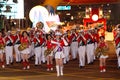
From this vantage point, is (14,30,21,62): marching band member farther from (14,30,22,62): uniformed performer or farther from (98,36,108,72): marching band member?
(98,36,108,72): marching band member

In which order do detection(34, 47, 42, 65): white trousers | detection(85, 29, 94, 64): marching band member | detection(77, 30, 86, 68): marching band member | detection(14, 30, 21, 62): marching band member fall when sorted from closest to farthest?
1. detection(77, 30, 86, 68): marching band member
2. detection(85, 29, 94, 64): marching band member
3. detection(34, 47, 42, 65): white trousers
4. detection(14, 30, 21, 62): marching band member

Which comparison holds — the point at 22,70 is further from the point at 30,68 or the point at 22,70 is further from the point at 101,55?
the point at 101,55

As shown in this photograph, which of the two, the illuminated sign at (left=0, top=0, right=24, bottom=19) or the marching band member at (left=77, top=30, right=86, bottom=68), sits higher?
the illuminated sign at (left=0, top=0, right=24, bottom=19)

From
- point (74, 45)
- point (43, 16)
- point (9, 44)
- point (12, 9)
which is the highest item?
point (12, 9)

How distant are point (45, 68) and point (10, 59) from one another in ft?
9.57

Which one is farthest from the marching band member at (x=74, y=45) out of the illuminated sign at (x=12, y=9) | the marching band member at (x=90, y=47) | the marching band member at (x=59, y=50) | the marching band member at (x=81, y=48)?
the illuminated sign at (x=12, y=9)

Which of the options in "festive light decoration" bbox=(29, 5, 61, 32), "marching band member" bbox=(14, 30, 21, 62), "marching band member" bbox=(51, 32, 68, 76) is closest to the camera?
"marching band member" bbox=(51, 32, 68, 76)

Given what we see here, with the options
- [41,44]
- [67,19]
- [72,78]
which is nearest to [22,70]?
[41,44]

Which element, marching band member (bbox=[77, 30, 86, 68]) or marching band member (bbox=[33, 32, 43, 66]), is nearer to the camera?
marching band member (bbox=[77, 30, 86, 68])

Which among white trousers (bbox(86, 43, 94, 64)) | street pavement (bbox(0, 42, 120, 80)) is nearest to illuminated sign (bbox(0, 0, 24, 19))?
street pavement (bbox(0, 42, 120, 80))

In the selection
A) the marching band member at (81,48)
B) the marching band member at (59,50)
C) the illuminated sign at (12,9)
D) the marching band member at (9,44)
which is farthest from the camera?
the illuminated sign at (12,9)

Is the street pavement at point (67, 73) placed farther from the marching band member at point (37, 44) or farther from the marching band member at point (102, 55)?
the marching band member at point (37, 44)

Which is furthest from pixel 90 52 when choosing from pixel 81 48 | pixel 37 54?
pixel 37 54

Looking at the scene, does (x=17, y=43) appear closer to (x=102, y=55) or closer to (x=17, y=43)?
(x=17, y=43)
